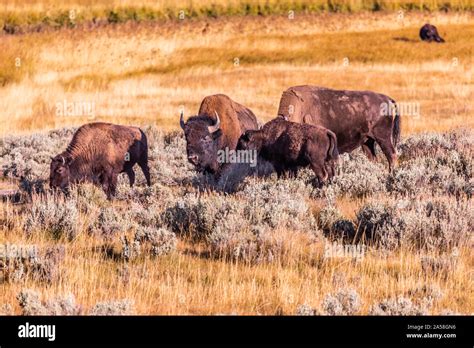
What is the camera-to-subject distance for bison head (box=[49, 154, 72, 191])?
1367cm

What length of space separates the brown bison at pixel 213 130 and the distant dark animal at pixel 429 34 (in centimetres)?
3933

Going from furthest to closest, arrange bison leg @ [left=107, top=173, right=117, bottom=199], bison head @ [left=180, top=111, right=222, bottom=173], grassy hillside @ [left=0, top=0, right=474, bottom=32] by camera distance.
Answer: grassy hillside @ [left=0, top=0, right=474, bottom=32]
bison leg @ [left=107, top=173, right=117, bottom=199]
bison head @ [left=180, top=111, right=222, bottom=173]

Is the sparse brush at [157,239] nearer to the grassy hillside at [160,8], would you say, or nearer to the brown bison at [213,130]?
the brown bison at [213,130]

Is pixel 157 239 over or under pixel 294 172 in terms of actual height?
over

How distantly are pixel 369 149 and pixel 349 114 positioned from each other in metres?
1.44

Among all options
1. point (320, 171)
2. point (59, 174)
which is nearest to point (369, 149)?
point (320, 171)

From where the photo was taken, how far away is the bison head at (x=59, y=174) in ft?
44.9

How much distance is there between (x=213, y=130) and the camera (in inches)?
551

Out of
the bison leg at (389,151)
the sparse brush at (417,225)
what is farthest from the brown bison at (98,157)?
the sparse brush at (417,225)

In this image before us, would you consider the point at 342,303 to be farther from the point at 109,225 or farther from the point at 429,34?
the point at 429,34

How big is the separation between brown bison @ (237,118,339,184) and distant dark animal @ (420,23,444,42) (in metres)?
41.0

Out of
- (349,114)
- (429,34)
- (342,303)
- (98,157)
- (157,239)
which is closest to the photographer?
(342,303)

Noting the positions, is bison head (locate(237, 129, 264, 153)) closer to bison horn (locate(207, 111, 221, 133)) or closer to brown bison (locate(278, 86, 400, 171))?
bison horn (locate(207, 111, 221, 133))

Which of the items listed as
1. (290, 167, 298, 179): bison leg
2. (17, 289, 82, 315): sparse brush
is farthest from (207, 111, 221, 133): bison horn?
(17, 289, 82, 315): sparse brush
